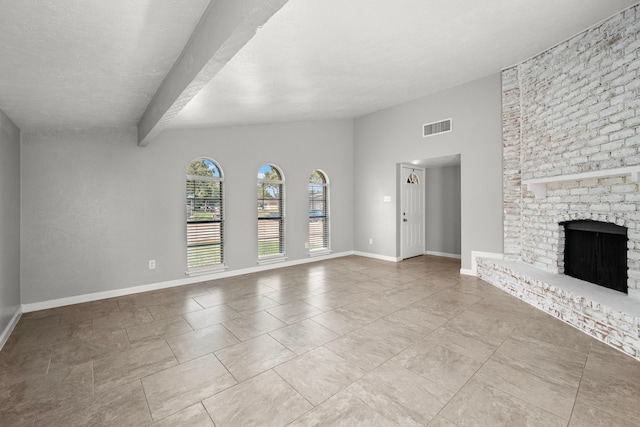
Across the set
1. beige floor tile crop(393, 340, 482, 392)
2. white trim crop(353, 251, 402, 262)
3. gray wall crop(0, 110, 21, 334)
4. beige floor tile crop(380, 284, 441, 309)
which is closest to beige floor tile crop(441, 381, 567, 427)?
beige floor tile crop(393, 340, 482, 392)

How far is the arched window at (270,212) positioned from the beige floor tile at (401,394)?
3.83 meters

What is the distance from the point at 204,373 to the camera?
2209 mm

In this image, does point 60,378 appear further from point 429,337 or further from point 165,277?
point 429,337

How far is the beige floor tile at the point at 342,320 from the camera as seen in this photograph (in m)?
2.99

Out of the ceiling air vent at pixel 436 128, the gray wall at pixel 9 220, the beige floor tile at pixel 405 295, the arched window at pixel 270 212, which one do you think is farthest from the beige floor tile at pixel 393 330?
the ceiling air vent at pixel 436 128

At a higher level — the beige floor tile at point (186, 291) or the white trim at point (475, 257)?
the white trim at point (475, 257)

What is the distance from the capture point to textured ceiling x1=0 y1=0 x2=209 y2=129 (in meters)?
1.48

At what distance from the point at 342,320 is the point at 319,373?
1.03 m

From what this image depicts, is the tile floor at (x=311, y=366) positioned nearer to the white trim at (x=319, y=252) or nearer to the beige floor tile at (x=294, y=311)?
the beige floor tile at (x=294, y=311)

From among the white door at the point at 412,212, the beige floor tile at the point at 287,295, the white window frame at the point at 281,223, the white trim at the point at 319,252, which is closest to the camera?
the beige floor tile at the point at 287,295

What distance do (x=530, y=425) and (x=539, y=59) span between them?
4.76 metres

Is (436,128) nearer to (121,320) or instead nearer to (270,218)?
(270,218)

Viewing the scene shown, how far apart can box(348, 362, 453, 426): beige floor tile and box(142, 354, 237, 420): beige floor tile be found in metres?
0.97

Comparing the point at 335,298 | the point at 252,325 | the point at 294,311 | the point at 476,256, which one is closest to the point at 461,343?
the point at 335,298
